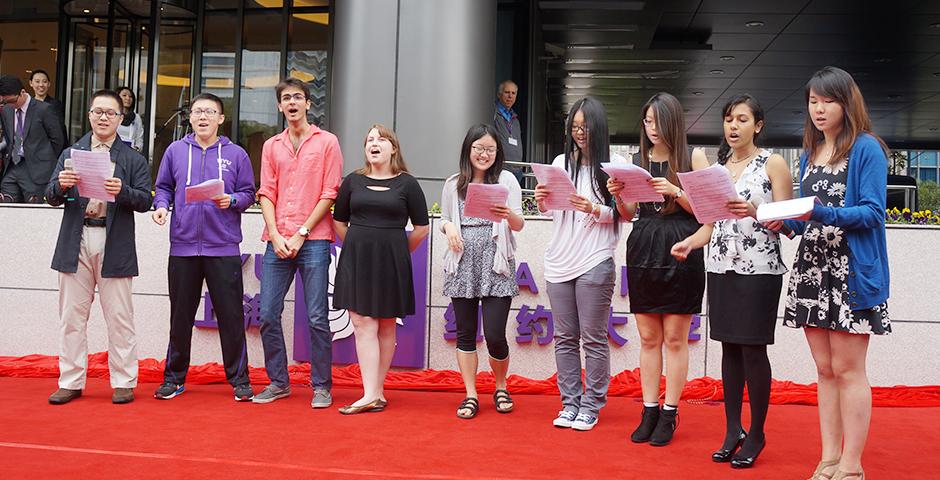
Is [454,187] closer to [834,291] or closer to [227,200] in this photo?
[227,200]

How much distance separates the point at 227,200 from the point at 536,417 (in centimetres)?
212

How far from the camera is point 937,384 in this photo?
5852 mm

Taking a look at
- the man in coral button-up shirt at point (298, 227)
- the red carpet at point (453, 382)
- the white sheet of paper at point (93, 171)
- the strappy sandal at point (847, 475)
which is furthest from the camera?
the red carpet at point (453, 382)

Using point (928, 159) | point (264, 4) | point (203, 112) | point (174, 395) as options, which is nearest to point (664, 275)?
point (203, 112)

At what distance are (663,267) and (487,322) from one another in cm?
122

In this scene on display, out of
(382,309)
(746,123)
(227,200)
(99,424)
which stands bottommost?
(99,424)

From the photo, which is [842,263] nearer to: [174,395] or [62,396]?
[174,395]

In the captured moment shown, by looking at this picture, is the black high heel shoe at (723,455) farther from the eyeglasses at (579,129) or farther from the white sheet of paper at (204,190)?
the white sheet of paper at (204,190)

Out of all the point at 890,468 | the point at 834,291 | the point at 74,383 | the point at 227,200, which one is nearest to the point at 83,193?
the point at 227,200

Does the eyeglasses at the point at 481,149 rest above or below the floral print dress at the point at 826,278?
above

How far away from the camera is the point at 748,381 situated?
12.6ft

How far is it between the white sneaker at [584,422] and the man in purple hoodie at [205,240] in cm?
196

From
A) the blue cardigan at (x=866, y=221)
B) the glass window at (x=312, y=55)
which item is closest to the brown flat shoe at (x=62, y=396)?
the blue cardigan at (x=866, y=221)

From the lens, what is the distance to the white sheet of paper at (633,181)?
12.6 feet
